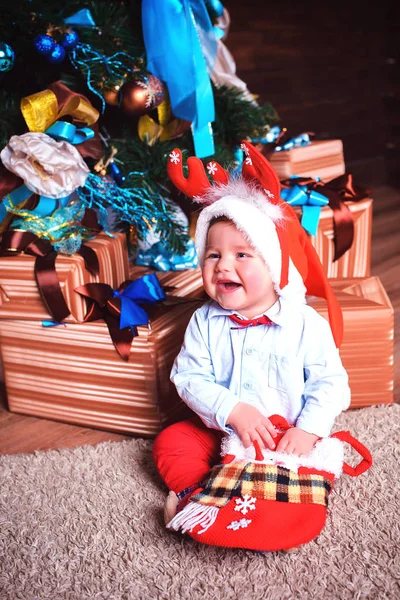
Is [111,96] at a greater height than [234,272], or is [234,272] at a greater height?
[111,96]

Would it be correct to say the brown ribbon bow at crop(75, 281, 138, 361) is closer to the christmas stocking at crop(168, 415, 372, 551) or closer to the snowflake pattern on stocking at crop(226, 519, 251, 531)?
the christmas stocking at crop(168, 415, 372, 551)

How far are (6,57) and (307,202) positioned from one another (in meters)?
0.78

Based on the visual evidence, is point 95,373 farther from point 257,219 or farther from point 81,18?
point 81,18

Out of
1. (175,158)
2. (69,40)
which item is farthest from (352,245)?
(69,40)

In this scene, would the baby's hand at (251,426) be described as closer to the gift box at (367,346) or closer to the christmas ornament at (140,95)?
the gift box at (367,346)

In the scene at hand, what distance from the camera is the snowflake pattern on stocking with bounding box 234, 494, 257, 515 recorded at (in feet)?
3.20

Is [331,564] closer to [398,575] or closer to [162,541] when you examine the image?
[398,575]

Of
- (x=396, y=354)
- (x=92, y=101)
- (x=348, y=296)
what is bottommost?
(x=396, y=354)

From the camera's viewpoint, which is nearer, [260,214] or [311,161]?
[260,214]

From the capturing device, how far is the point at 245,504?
0.98 metres

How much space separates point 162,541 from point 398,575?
0.36 meters

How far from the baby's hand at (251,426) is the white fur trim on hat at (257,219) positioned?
21 cm

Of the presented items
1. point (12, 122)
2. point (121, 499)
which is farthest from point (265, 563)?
point (12, 122)

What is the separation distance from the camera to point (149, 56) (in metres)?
1.43
